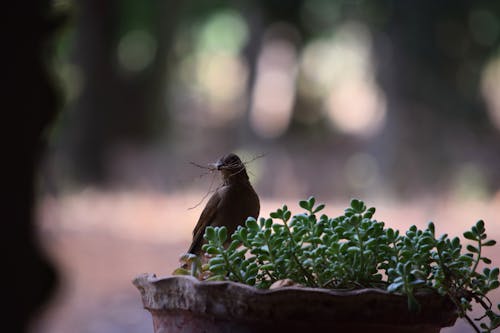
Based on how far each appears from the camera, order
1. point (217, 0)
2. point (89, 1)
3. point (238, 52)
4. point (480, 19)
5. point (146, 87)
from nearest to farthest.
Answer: point (480, 19)
point (89, 1)
point (146, 87)
point (217, 0)
point (238, 52)

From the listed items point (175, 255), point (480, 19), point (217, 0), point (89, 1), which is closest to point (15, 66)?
point (175, 255)

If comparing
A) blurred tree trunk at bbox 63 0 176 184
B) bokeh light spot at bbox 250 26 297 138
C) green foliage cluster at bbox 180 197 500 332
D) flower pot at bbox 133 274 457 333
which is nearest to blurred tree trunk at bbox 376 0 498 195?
bokeh light spot at bbox 250 26 297 138

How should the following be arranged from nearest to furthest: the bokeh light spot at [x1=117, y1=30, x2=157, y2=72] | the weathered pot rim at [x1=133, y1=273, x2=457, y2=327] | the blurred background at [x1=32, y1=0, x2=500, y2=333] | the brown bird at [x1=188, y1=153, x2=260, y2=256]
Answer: the weathered pot rim at [x1=133, y1=273, x2=457, y2=327] → the brown bird at [x1=188, y1=153, x2=260, y2=256] → the blurred background at [x1=32, y1=0, x2=500, y2=333] → the bokeh light spot at [x1=117, y1=30, x2=157, y2=72]

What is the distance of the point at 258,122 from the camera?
14.5 metres

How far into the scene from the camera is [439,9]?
10258mm

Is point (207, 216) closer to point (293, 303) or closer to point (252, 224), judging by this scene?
point (252, 224)

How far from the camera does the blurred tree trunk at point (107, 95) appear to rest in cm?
1461

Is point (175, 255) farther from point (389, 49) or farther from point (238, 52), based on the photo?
point (238, 52)

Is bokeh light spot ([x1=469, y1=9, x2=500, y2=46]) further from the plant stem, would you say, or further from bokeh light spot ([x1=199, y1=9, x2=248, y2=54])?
the plant stem

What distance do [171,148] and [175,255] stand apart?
10016 mm

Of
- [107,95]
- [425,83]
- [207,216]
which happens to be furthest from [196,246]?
[107,95]

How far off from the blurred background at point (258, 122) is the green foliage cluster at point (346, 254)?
3777mm

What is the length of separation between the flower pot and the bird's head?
0.39m

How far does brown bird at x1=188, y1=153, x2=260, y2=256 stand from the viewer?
5.70 feet
